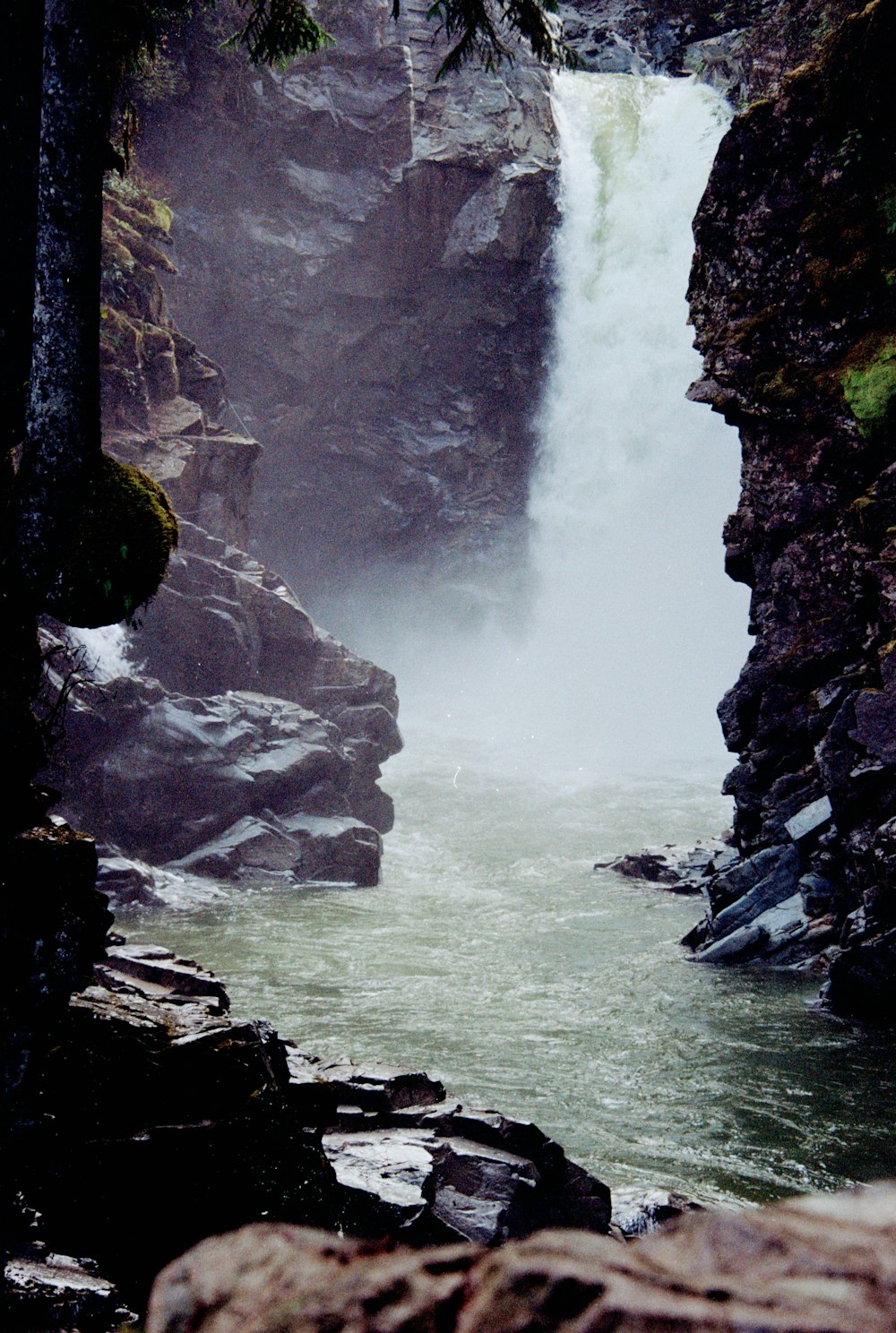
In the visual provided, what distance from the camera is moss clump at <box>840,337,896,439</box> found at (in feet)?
47.5

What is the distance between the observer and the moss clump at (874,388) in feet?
47.5

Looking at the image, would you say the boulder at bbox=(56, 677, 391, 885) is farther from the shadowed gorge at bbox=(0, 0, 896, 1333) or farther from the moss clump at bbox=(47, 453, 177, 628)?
the moss clump at bbox=(47, 453, 177, 628)

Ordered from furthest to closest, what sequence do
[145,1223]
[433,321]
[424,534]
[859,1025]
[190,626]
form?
1. [424,534]
2. [433,321]
3. [190,626]
4. [859,1025]
5. [145,1223]

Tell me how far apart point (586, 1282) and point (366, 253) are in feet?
154

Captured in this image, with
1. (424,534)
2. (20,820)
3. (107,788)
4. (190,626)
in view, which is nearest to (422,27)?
(424,534)

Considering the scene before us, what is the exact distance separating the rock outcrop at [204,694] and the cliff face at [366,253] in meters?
11.5

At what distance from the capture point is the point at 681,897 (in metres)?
23.3

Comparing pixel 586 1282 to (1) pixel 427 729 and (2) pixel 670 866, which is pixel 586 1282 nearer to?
(2) pixel 670 866

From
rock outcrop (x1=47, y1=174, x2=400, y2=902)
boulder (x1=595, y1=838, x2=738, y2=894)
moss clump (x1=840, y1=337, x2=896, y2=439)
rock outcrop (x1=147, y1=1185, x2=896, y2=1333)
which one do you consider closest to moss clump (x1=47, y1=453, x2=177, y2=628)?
rock outcrop (x1=147, y1=1185, x2=896, y2=1333)

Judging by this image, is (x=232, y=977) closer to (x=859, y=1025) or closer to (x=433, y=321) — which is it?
(x=859, y=1025)

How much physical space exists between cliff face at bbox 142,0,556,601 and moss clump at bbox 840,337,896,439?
32.1 meters

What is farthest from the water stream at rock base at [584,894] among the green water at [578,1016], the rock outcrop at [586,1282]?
the rock outcrop at [586,1282]

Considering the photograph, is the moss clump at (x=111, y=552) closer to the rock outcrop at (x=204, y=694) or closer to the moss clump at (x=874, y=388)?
the moss clump at (x=874, y=388)

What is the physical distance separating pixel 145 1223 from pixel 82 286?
4.86m
